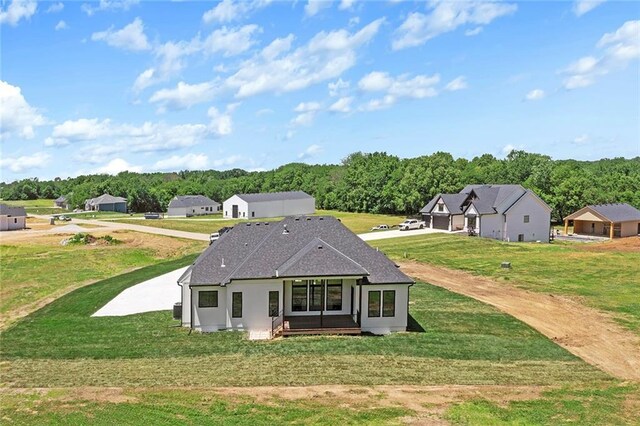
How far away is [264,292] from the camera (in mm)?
24000

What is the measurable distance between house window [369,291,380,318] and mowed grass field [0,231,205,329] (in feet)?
65.5

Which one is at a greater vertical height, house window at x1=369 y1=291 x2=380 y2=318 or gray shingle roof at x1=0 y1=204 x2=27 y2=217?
gray shingle roof at x1=0 y1=204 x2=27 y2=217

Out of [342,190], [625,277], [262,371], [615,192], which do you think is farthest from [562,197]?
[262,371]

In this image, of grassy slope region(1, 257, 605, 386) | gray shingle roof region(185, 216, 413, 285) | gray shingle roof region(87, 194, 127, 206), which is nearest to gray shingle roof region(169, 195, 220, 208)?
gray shingle roof region(87, 194, 127, 206)

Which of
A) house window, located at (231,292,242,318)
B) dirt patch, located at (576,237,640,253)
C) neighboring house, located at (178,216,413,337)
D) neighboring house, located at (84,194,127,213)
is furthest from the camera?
neighboring house, located at (84,194,127,213)

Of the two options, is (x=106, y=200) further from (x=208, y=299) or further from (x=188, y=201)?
(x=208, y=299)

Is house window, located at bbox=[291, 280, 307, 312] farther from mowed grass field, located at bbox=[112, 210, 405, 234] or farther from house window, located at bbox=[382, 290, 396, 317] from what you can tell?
mowed grass field, located at bbox=[112, 210, 405, 234]

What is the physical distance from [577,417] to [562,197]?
67.7 m

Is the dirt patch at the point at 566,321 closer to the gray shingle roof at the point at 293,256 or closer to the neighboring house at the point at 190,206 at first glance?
the gray shingle roof at the point at 293,256

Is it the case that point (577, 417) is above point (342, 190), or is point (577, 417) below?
below

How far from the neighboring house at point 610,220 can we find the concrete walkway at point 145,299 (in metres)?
53.0

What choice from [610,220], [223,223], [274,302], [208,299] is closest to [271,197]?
[223,223]

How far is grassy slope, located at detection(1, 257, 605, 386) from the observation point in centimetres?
1795

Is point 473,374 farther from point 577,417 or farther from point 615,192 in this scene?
point 615,192
